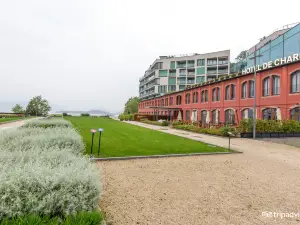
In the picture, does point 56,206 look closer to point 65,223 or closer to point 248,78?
point 65,223

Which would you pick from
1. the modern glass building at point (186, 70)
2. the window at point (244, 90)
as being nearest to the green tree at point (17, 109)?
the modern glass building at point (186, 70)

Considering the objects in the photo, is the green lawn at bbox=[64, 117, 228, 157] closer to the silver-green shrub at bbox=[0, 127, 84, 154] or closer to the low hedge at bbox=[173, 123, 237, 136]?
the silver-green shrub at bbox=[0, 127, 84, 154]

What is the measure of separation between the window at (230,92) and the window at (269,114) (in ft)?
21.9

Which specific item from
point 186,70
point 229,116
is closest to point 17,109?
point 186,70

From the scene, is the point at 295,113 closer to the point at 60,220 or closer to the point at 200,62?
the point at 60,220

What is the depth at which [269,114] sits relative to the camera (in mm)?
25766

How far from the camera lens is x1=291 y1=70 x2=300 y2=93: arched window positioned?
22314 millimetres

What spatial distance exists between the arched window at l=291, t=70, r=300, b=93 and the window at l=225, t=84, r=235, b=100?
9926 mm

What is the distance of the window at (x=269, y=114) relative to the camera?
24.8m

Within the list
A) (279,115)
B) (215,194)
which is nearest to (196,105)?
(279,115)

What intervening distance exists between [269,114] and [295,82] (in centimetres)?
483

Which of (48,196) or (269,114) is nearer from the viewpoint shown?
(48,196)

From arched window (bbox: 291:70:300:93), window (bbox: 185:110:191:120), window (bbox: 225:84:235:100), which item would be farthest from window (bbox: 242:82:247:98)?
window (bbox: 185:110:191:120)

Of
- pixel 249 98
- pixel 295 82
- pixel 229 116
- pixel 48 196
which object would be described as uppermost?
pixel 295 82
